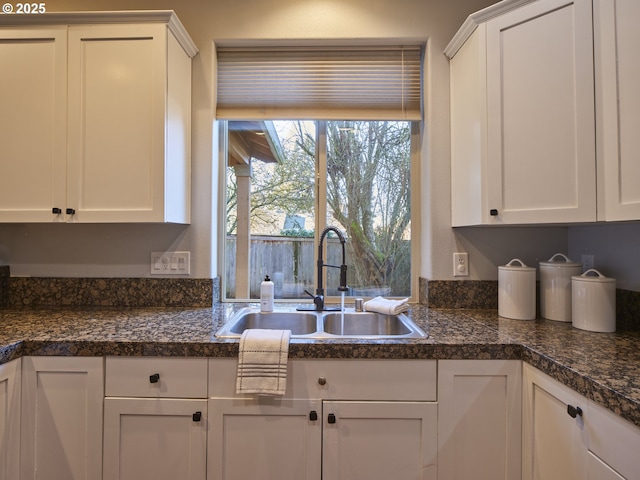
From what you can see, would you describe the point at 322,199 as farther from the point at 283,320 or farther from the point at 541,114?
the point at 541,114

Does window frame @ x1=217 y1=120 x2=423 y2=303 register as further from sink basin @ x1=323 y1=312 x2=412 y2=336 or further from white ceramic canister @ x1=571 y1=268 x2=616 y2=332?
white ceramic canister @ x1=571 y1=268 x2=616 y2=332

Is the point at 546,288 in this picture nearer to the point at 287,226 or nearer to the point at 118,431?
the point at 287,226

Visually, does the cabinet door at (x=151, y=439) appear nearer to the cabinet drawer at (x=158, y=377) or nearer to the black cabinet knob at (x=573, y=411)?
the cabinet drawer at (x=158, y=377)

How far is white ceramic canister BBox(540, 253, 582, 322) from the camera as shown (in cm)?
141

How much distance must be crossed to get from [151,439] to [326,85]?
1.75m

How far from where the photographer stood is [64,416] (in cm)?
111

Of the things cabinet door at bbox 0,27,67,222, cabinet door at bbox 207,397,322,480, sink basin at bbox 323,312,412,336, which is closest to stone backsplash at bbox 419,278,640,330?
sink basin at bbox 323,312,412,336

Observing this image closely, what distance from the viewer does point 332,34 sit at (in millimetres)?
1696

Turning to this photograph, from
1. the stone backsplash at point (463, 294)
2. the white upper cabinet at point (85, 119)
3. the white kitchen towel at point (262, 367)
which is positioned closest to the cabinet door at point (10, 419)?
the white upper cabinet at point (85, 119)

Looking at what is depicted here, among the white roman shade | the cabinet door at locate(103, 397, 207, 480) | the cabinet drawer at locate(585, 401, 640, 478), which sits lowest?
the cabinet door at locate(103, 397, 207, 480)

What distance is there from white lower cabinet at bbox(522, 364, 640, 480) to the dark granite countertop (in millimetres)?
42

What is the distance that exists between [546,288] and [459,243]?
0.42 metres

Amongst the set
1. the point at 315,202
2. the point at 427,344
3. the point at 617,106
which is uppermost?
the point at 617,106

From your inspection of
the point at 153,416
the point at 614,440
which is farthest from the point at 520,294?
the point at 153,416
